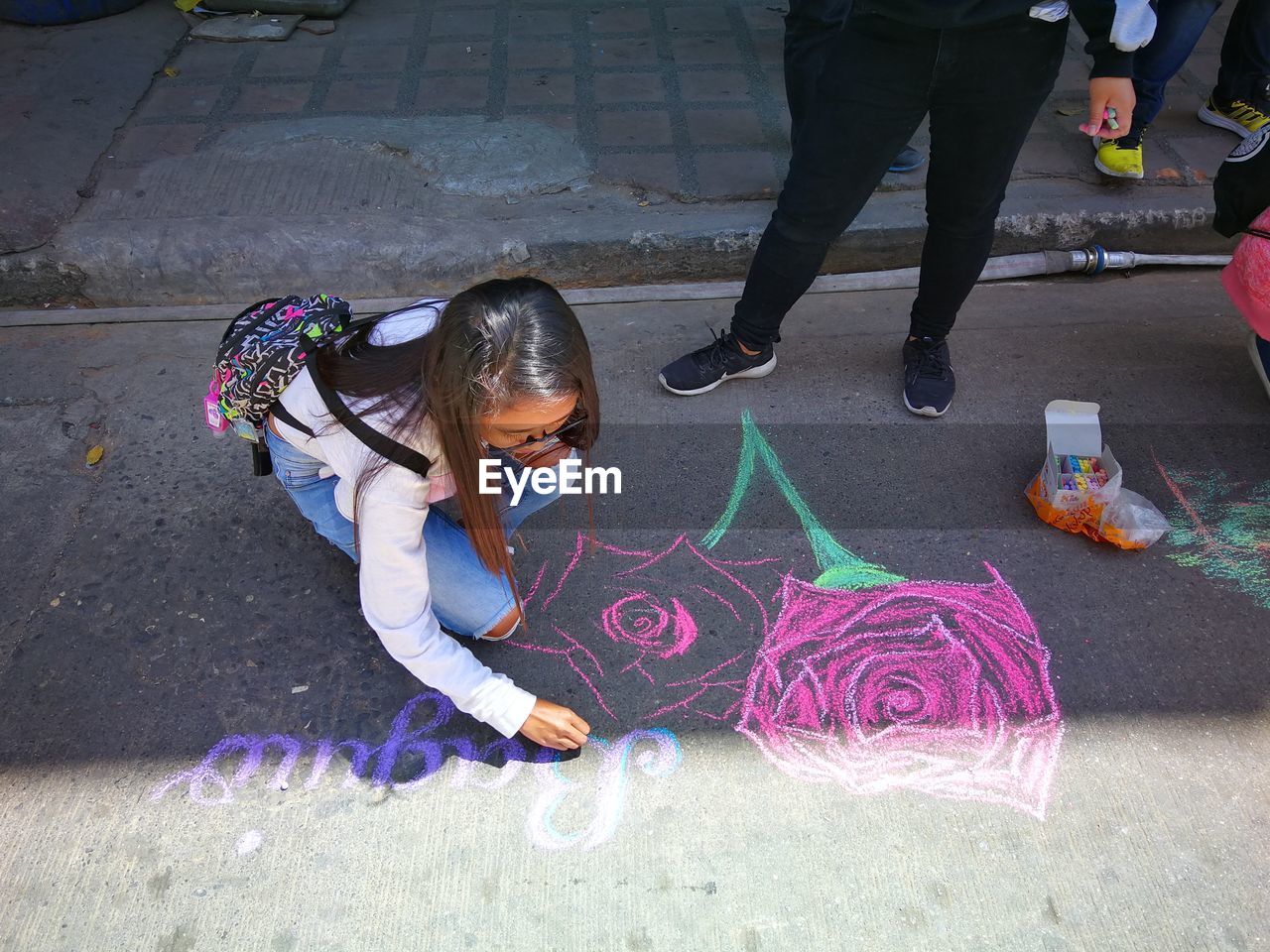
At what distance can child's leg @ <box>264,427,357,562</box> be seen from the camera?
1758 mm

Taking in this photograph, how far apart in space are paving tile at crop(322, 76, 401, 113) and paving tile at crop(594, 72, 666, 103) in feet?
2.51

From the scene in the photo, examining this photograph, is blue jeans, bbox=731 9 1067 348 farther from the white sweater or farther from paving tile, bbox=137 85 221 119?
paving tile, bbox=137 85 221 119

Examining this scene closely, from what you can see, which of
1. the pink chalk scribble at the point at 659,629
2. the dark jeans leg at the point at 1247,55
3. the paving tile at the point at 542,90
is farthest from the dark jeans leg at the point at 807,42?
the dark jeans leg at the point at 1247,55

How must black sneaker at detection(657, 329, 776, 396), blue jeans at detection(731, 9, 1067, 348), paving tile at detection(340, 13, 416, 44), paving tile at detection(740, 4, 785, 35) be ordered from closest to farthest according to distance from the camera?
blue jeans at detection(731, 9, 1067, 348) < black sneaker at detection(657, 329, 776, 396) < paving tile at detection(340, 13, 416, 44) < paving tile at detection(740, 4, 785, 35)

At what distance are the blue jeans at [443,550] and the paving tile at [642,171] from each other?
153 cm

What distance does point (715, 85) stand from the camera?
136 inches

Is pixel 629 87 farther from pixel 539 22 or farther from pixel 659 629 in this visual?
pixel 659 629

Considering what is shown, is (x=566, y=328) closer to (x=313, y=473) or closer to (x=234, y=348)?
(x=234, y=348)

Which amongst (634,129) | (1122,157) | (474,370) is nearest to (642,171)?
(634,129)

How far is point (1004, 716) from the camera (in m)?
1.73

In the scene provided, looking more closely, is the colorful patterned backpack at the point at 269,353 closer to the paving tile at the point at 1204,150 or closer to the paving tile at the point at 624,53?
the paving tile at the point at 624,53

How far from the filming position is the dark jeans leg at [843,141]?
1885mm

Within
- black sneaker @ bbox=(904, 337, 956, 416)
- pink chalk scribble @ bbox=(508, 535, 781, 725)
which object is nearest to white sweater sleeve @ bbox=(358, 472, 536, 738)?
pink chalk scribble @ bbox=(508, 535, 781, 725)

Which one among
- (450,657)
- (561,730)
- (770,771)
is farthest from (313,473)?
(770,771)
